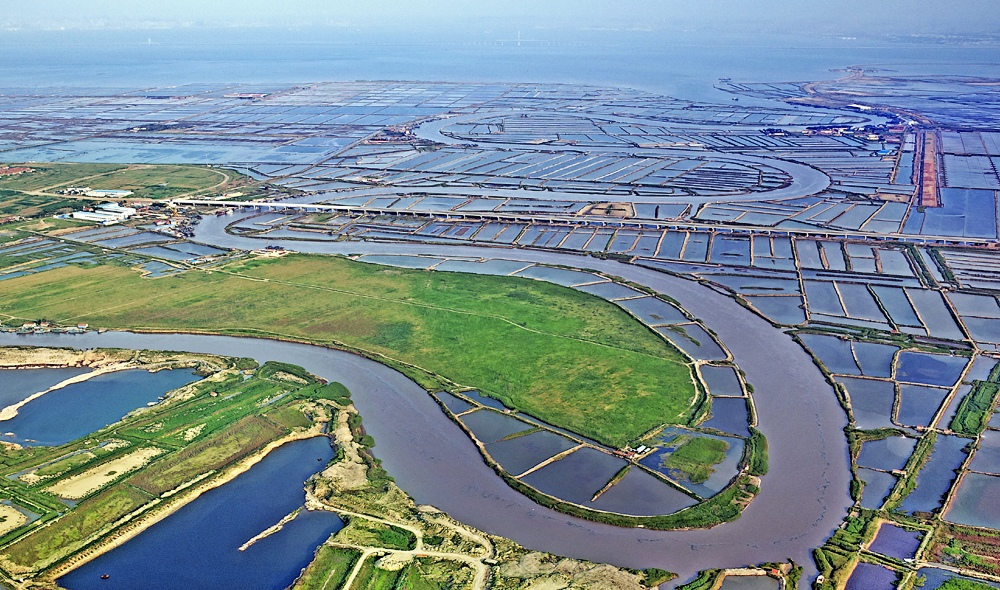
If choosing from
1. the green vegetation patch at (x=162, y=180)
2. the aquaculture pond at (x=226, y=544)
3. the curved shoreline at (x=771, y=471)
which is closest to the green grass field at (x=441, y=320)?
the curved shoreline at (x=771, y=471)

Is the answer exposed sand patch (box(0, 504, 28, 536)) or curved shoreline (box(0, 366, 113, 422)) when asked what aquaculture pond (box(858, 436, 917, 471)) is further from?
curved shoreline (box(0, 366, 113, 422))

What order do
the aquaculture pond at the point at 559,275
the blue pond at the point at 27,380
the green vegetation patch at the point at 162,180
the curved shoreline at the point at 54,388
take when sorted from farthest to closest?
the green vegetation patch at the point at 162,180, the aquaculture pond at the point at 559,275, the blue pond at the point at 27,380, the curved shoreline at the point at 54,388

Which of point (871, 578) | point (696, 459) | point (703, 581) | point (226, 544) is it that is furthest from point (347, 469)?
point (871, 578)

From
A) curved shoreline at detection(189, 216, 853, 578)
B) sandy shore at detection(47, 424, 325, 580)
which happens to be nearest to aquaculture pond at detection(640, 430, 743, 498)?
curved shoreline at detection(189, 216, 853, 578)

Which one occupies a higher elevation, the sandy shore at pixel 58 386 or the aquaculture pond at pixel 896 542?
the sandy shore at pixel 58 386

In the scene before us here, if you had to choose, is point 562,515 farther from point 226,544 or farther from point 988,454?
point 988,454

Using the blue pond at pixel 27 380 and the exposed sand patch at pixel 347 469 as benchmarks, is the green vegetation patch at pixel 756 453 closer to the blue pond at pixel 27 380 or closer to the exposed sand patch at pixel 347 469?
the exposed sand patch at pixel 347 469

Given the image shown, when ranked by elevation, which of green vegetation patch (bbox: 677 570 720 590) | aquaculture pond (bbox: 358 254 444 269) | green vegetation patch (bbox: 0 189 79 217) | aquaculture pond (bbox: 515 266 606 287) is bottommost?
green vegetation patch (bbox: 677 570 720 590)
